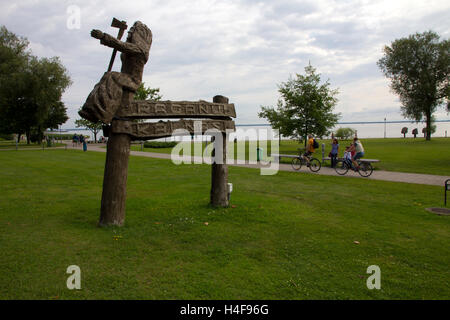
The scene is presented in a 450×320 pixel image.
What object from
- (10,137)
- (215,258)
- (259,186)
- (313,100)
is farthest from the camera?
(10,137)

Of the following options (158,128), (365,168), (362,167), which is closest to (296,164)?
(362,167)

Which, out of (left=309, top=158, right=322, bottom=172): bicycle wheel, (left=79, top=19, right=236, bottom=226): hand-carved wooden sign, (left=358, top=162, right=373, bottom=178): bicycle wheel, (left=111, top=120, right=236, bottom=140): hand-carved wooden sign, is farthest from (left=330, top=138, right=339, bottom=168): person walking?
(left=79, top=19, right=236, bottom=226): hand-carved wooden sign

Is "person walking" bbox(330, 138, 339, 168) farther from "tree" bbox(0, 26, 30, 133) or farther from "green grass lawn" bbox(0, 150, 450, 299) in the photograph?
"tree" bbox(0, 26, 30, 133)

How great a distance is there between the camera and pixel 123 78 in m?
5.91

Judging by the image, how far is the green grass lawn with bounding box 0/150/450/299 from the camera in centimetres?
389

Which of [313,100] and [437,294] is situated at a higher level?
[313,100]

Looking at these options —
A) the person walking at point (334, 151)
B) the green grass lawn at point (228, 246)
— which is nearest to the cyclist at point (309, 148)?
the person walking at point (334, 151)

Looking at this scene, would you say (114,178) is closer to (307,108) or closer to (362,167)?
(362,167)

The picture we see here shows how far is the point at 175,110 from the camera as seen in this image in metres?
6.58
